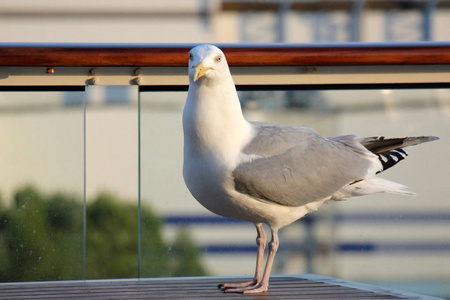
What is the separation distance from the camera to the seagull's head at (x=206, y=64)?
2449 mm

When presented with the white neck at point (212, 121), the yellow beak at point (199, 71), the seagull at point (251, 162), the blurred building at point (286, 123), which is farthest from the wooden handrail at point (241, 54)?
the yellow beak at point (199, 71)

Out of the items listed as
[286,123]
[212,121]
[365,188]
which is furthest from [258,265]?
[286,123]

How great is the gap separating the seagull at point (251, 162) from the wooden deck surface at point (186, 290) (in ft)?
0.38

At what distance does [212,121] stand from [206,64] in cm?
21

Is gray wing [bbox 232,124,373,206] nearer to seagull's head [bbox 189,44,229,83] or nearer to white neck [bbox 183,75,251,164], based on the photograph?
white neck [bbox 183,75,251,164]

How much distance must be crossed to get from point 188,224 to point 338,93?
1232 mm

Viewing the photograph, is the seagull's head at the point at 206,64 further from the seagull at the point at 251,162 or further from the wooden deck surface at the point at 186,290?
the wooden deck surface at the point at 186,290

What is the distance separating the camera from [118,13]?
6148mm

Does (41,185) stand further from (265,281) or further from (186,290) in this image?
(265,281)

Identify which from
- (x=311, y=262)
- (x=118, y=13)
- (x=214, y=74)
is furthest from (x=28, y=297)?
(x=118, y=13)

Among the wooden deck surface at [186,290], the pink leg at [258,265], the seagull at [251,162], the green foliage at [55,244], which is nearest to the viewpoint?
the seagull at [251,162]

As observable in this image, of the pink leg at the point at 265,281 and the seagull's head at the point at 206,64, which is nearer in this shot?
the seagull's head at the point at 206,64

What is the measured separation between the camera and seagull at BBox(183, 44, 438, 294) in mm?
2535

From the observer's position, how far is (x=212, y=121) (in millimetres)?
2551
